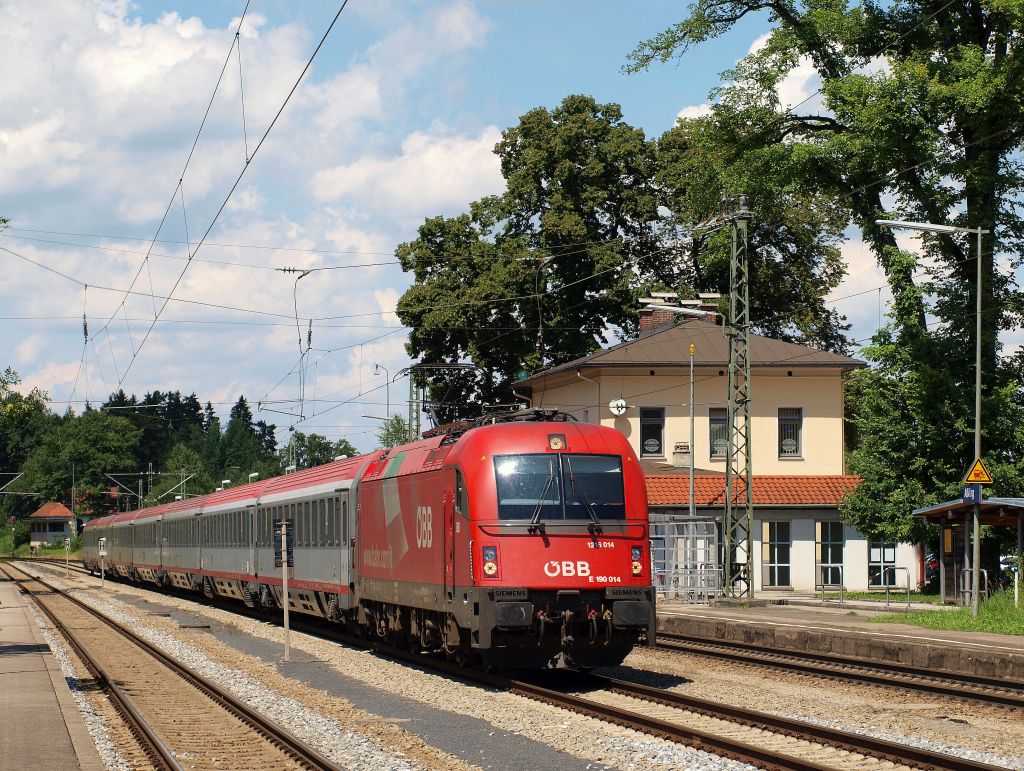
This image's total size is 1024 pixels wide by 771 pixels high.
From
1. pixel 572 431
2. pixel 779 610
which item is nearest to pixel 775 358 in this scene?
pixel 779 610

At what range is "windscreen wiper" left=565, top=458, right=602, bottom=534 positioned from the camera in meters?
17.2

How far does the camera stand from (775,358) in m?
53.3

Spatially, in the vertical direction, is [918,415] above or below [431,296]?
below

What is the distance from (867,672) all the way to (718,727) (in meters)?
6.61

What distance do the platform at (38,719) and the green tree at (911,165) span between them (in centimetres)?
2186

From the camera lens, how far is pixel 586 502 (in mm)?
17328

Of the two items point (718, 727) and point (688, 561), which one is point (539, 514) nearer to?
point (718, 727)

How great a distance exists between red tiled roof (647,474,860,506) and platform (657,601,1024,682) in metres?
14.2

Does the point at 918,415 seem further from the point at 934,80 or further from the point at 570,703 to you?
the point at 570,703

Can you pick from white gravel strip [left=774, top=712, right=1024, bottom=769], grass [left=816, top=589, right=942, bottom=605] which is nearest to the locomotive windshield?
white gravel strip [left=774, top=712, right=1024, bottom=769]

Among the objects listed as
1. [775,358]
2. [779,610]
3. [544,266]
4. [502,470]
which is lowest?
[779,610]

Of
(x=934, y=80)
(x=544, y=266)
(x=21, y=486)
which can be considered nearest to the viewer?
(x=934, y=80)

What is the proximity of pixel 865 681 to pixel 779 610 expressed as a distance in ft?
51.2

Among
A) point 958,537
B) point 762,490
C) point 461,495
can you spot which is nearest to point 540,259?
point 762,490
